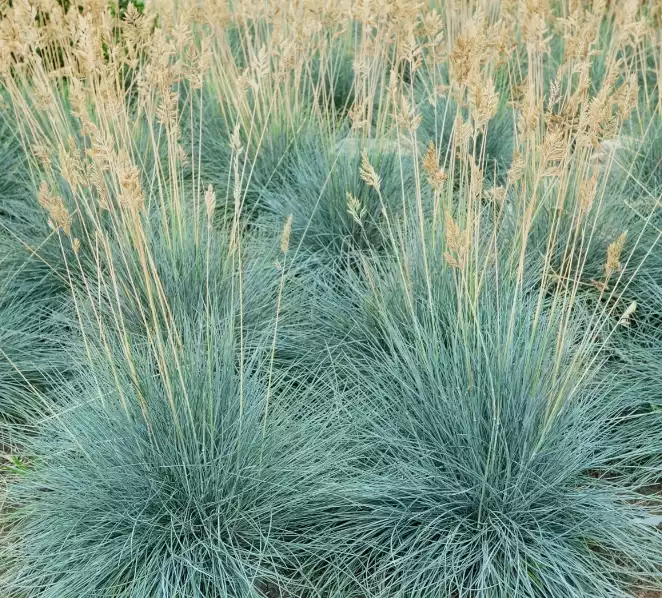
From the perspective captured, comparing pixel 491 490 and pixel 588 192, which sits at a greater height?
pixel 588 192

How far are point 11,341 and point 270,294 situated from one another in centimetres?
107

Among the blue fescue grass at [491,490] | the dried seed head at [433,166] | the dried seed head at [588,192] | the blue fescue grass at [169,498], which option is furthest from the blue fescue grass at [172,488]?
the dried seed head at [588,192]

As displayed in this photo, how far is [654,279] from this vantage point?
11.6 ft

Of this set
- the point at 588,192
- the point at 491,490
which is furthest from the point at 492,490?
the point at 588,192

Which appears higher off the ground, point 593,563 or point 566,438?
point 566,438

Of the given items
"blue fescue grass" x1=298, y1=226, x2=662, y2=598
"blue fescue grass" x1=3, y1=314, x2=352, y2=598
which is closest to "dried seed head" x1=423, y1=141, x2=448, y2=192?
"blue fescue grass" x1=298, y1=226, x2=662, y2=598

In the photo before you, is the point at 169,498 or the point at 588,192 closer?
the point at 588,192

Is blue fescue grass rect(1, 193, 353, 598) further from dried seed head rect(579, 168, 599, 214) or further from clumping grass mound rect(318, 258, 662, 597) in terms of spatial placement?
dried seed head rect(579, 168, 599, 214)

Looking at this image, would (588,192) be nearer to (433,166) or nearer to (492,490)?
(433,166)

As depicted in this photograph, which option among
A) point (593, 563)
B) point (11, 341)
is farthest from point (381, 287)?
point (11, 341)

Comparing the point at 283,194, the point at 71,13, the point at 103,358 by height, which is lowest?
the point at 283,194

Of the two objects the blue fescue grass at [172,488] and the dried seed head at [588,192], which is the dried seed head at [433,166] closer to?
the dried seed head at [588,192]

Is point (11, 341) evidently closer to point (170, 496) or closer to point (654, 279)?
point (170, 496)

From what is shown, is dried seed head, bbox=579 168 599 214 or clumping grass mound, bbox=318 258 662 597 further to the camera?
clumping grass mound, bbox=318 258 662 597
